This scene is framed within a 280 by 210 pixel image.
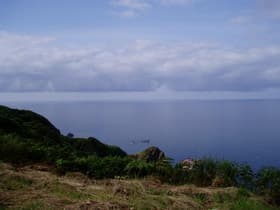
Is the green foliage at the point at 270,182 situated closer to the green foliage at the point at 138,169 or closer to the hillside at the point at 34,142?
the green foliage at the point at 138,169

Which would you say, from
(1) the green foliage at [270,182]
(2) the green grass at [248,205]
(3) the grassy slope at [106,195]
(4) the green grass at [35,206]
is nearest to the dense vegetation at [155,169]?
(1) the green foliage at [270,182]

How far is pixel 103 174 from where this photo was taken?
9.84m

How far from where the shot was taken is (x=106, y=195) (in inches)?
311

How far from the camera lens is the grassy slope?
7.29 metres

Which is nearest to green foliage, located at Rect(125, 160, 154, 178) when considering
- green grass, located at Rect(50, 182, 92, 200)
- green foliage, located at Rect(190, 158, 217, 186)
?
green foliage, located at Rect(190, 158, 217, 186)

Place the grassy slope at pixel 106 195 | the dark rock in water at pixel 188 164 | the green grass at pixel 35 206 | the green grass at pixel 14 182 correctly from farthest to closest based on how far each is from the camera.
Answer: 1. the dark rock in water at pixel 188 164
2. the green grass at pixel 14 182
3. the grassy slope at pixel 106 195
4. the green grass at pixel 35 206

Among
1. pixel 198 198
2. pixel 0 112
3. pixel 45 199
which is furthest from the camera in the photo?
pixel 0 112

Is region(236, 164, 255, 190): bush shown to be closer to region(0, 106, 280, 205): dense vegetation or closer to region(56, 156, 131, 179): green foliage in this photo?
region(0, 106, 280, 205): dense vegetation

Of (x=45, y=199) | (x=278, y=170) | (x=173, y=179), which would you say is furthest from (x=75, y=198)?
(x=278, y=170)

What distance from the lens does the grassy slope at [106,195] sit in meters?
7.29

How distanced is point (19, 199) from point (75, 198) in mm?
943

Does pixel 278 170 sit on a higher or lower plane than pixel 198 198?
higher

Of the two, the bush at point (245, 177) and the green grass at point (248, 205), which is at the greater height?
the bush at point (245, 177)

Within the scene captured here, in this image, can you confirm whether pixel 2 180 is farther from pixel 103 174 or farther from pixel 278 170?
pixel 278 170
